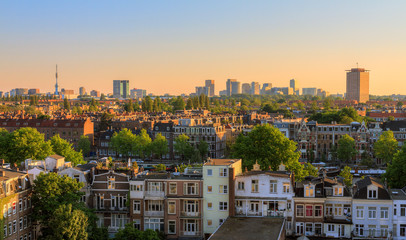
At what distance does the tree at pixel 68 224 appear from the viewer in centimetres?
3844

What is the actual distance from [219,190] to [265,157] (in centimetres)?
2160

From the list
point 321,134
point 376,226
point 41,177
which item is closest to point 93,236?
point 41,177

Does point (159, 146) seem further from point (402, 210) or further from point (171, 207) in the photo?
point (402, 210)

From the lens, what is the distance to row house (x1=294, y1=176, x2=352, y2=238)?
133 feet

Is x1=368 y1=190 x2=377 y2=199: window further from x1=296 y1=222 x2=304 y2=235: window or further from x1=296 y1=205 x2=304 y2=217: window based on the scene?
Result: x1=296 y1=222 x2=304 y2=235: window

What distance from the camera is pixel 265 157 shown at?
62.4 metres

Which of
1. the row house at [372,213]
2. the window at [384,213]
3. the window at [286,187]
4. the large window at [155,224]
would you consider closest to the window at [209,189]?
the large window at [155,224]

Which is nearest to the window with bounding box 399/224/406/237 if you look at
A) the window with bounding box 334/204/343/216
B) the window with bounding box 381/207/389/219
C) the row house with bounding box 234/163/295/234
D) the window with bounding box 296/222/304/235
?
the window with bounding box 381/207/389/219

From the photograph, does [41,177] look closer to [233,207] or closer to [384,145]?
[233,207]

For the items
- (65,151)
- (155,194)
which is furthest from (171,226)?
(65,151)

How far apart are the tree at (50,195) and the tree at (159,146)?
57.5 m

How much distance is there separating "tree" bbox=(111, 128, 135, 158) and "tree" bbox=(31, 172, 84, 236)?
190 ft

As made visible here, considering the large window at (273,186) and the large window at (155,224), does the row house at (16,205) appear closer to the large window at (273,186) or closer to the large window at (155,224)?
the large window at (155,224)

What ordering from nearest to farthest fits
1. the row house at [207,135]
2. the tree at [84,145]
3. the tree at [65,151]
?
the tree at [65,151] → the row house at [207,135] → the tree at [84,145]
